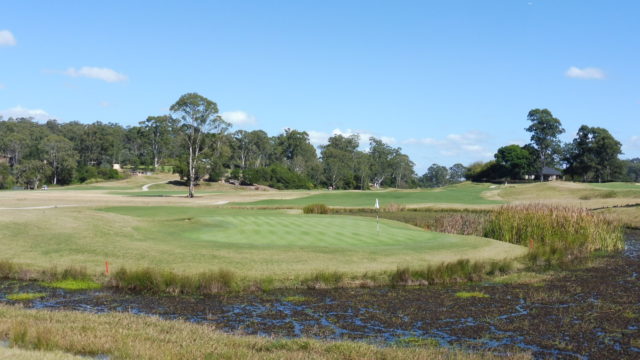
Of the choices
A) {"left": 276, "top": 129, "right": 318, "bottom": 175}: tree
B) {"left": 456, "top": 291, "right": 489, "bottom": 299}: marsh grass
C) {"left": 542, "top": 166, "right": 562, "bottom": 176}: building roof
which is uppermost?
{"left": 276, "top": 129, "right": 318, "bottom": 175}: tree

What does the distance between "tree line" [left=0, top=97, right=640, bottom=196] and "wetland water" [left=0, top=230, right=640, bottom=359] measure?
64.5 metres

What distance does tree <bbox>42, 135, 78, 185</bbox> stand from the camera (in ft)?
422

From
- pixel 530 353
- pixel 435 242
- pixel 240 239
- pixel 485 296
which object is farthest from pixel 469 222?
pixel 530 353

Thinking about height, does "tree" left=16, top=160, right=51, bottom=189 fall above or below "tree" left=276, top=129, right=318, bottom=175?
below

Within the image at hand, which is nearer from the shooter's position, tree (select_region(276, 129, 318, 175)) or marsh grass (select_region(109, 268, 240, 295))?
marsh grass (select_region(109, 268, 240, 295))

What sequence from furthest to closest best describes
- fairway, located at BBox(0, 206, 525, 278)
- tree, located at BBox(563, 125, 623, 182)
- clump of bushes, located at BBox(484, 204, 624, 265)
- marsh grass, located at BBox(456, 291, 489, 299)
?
tree, located at BBox(563, 125, 623, 182) → clump of bushes, located at BBox(484, 204, 624, 265) → fairway, located at BBox(0, 206, 525, 278) → marsh grass, located at BBox(456, 291, 489, 299)

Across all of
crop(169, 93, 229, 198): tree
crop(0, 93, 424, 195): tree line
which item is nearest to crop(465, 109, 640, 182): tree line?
crop(0, 93, 424, 195): tree line

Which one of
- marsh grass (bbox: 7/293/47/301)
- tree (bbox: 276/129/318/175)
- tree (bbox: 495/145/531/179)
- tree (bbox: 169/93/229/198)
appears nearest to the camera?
marsh grass (bbox: 7/293/47/301)

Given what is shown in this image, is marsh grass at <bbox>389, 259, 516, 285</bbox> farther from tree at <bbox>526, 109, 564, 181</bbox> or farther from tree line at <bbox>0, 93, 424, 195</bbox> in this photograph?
tree at <bbox>526, 109, 564, 181</bbox>

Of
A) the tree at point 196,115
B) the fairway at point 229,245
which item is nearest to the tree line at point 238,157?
the tree at point 196,115

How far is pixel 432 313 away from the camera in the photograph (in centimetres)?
1620

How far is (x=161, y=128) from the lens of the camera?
169m

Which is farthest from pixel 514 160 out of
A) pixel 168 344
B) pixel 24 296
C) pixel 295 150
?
pixel 168 344

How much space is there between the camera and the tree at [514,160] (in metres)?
151
